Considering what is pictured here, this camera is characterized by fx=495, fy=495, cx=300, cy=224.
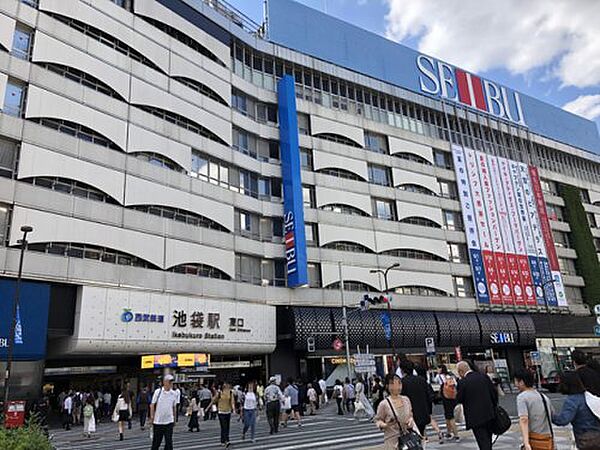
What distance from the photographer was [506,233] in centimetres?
4569

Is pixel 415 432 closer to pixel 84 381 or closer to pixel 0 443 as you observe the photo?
pixel 0 443

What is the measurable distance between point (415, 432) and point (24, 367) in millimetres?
20401

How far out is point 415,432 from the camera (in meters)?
6.47

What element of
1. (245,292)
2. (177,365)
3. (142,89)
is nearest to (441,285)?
(245,292)

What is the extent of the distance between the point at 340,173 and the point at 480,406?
32411 mm

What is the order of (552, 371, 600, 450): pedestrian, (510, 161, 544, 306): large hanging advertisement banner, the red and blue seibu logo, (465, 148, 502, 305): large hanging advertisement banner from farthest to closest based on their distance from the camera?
1. the red and blue seibu logo
2. (510, 161, 544, 306): large hanging advertisement banner
3. (465, 148, 502, 305): large hanging advertisement banner
4. (552, 371, 600, 450): pedestrian

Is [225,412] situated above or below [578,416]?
below

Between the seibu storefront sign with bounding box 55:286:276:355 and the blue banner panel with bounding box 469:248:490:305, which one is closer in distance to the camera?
the seibu storefront sign with bounding box 55:286:276:355

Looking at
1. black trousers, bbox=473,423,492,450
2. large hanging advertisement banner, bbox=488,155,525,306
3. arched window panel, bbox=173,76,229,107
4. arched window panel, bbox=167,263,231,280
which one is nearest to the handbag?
black trousers, bbox=473,423,492,450

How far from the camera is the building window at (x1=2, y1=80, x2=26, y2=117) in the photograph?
73.9 ft

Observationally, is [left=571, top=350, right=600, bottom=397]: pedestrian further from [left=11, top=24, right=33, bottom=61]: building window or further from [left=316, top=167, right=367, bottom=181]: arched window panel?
[left=316, top=167, right=367, bottom=181]: arched window panel

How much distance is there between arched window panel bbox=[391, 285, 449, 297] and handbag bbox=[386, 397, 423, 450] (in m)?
32.1

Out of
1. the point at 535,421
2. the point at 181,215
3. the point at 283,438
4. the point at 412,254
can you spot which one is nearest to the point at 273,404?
the point at 283,438

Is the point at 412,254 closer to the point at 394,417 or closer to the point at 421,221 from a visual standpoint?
the point at 421,221
